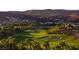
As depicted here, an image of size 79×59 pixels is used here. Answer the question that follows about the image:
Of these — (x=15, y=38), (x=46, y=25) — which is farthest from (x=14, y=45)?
(x=46, y=25)

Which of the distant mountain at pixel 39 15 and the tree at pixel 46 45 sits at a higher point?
the distant mountain at pixel 39 15

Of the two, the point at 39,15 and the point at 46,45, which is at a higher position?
the point at 39,15

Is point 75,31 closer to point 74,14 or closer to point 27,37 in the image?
point 74,14

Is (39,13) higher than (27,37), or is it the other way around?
(39,13)

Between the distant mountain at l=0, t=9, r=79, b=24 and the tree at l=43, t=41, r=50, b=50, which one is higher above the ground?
the distant mountain at l=0, t=9, r=79, b=24
